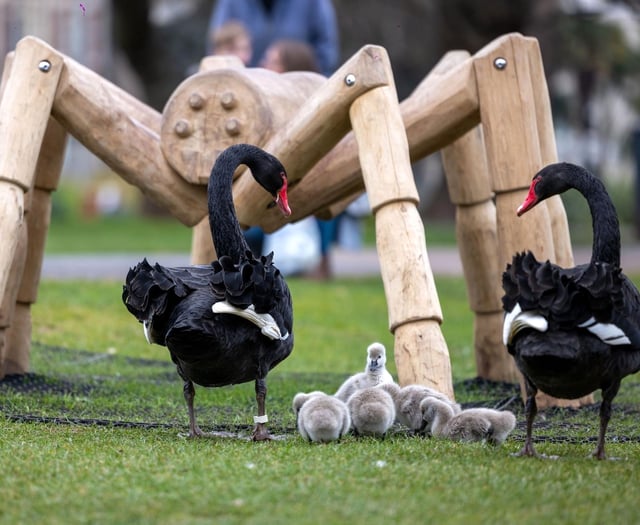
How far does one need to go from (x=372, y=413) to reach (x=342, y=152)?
2411 mm

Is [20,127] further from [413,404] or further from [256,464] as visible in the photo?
[256,464]

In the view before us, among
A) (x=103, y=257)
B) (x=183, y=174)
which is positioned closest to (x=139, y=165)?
(x=183, y=174)

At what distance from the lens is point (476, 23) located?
20672 mm

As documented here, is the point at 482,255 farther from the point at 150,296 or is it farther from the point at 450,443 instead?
the point at 150,296

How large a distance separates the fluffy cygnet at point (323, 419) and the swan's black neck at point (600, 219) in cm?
130

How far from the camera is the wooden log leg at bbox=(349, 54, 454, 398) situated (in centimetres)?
638

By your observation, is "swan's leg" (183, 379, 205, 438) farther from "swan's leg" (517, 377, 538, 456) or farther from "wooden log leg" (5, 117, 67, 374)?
"wooden log leg" (5, 117, 67, 374)

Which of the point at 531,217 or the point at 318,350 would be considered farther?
the point at 318,350

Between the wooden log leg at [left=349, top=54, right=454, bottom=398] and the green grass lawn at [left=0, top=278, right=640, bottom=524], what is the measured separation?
52 cm

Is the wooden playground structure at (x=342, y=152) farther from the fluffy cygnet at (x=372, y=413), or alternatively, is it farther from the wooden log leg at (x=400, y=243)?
the fluffy cygnet at (x=372, y=413)

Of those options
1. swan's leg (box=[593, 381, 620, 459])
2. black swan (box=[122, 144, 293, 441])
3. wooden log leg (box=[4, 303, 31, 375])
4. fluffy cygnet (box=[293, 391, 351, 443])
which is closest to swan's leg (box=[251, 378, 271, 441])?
black swan (box=[122, 144, 293, 441])

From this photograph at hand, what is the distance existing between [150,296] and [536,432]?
2.12 metres

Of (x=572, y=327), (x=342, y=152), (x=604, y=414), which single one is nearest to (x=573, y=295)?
(x=572, y=327)

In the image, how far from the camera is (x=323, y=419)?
5.54 m
